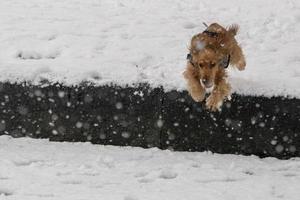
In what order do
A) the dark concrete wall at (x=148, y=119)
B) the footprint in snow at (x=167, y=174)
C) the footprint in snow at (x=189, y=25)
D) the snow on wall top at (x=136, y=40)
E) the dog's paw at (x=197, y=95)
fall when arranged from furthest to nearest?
the footprint in snow at (x=189, y=25) < the snow on wall top at (x=136, y=40) < the dark concrete wall at (x=148, y=119) < the dog's paw at (x=197, y=95) < the footprint in snow at (x=167, y=174)

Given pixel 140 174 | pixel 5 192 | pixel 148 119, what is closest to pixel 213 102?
pixel 148 119

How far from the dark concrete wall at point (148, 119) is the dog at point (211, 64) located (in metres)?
0.33

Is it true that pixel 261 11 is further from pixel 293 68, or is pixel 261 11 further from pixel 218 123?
pixel 218 123

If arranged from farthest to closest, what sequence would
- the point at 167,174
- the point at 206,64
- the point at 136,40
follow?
1. the point at 136,40
2. the point at 167,174
3. the point at 206,64

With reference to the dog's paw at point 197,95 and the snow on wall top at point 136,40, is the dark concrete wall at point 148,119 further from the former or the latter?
the dog's paw at point 197,95

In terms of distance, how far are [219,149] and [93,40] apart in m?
2.15

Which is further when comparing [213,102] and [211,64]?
[213,102]

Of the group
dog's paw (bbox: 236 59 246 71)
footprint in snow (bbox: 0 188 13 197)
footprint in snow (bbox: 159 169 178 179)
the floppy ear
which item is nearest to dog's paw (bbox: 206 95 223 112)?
the floppy ear

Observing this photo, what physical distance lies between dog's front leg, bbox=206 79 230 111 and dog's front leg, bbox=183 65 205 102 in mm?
97

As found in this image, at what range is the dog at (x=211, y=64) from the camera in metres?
4.90

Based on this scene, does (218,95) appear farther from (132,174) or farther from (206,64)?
(132,174)

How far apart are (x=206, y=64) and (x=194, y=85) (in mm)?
287

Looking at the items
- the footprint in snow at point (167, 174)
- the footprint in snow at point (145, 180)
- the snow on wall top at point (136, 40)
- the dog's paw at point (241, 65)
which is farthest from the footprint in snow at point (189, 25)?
the footprint in snow at point (145, 180)

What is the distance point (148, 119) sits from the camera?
5641 millimetres
